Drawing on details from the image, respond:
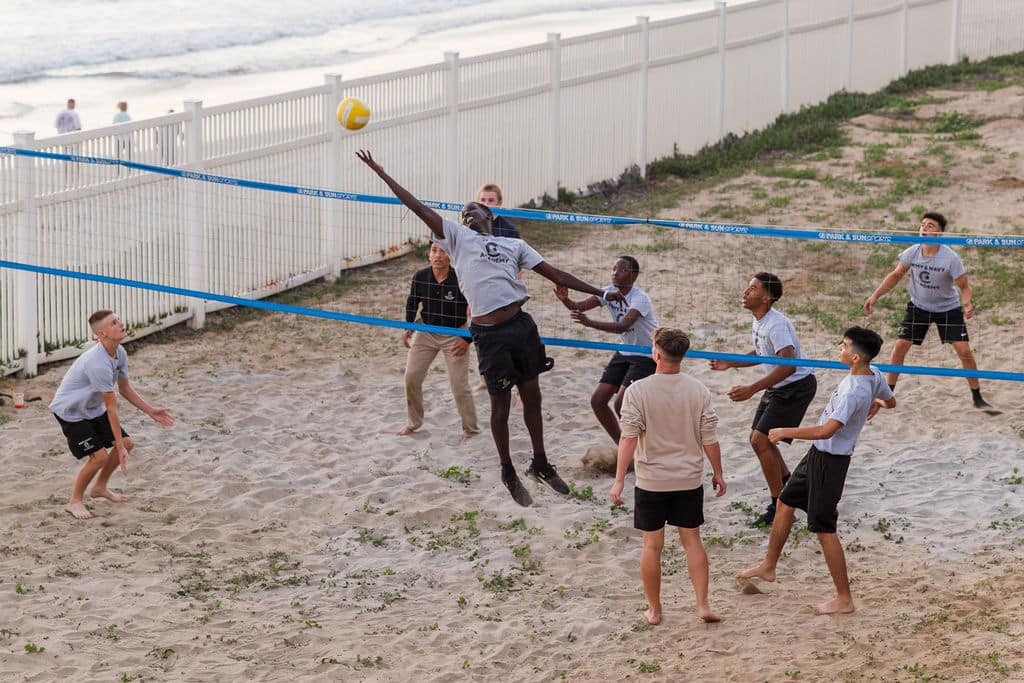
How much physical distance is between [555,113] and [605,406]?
852 centimetres

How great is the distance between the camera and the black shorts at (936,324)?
1137 centimetres

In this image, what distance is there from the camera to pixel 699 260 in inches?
614

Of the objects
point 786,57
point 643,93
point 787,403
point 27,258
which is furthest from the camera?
point 786,57

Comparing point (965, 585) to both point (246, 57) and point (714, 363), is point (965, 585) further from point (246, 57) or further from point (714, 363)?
point (246, 57)

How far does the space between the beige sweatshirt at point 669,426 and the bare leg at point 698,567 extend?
1.05 ft

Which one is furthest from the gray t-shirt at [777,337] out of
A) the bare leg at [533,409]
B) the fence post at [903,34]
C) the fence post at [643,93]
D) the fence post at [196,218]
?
the fence post at [903,34]

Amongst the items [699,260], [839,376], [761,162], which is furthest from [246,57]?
[839,376]

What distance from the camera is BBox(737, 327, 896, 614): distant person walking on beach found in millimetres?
7742

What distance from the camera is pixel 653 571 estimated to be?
7812 millimetres

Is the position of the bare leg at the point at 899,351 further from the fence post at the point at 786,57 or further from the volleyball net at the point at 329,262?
the fence post at the point at 786,57

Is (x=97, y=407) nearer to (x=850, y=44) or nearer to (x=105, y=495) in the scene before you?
(x=105, y=495)

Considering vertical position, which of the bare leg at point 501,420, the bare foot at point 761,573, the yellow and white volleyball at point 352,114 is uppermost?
the yellow and white volleyball at point 352,114

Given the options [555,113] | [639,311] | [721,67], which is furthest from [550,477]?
[721,67]

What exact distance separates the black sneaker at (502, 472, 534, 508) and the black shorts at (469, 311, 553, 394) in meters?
0.64
